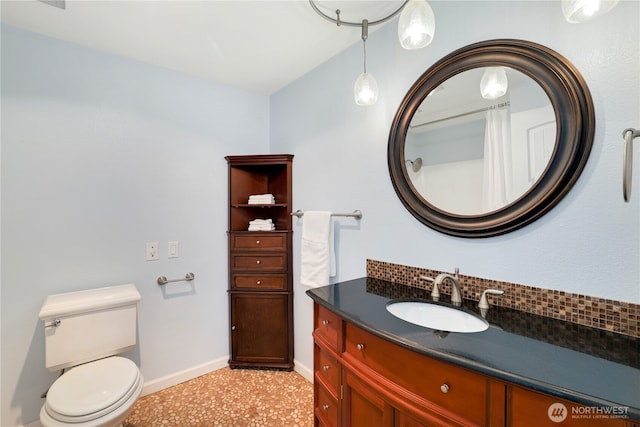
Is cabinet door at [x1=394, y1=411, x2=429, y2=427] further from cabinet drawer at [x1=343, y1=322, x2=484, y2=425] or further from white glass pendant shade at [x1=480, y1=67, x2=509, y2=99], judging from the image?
white glass pendant shade at [x1=480, y1=67, x2=509, y2=99]

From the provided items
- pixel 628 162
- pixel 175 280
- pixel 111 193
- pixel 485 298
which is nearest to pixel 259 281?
pixel 175 280

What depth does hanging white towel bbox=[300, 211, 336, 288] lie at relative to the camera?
1824 mm

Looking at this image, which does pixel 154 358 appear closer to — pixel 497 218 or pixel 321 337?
pixel 321 337

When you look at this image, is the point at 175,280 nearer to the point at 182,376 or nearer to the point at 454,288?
the point at 182,376

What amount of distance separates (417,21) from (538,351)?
1119 millimetres

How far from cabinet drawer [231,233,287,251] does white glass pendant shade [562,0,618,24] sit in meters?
1.92

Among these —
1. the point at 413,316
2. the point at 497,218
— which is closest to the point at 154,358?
the point at 413,316

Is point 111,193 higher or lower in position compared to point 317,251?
higher

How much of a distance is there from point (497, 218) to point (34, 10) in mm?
2615

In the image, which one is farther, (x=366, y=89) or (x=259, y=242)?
(x=259, y=242)

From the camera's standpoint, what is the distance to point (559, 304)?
990 mm

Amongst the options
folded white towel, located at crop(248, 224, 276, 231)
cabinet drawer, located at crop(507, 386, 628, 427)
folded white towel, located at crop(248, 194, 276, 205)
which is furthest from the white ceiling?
cabinet drawer, located at crop(507, 386, 628, 427)

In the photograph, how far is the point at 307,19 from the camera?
1521 mm

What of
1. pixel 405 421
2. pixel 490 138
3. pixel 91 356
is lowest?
pixel 91 356
